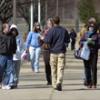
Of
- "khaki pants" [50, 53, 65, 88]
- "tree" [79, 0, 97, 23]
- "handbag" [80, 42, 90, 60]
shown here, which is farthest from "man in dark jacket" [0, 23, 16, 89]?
"tree" [79, 0, 97, 23]

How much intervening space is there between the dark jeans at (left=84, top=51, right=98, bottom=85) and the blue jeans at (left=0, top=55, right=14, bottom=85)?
1842mm

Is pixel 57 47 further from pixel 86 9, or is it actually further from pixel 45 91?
pixel 86 9

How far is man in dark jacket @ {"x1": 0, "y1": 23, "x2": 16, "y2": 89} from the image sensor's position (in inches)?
617

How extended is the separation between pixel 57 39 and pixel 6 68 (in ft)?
5.17

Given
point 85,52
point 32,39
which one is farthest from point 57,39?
point 32,39

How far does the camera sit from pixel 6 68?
52.5 ft

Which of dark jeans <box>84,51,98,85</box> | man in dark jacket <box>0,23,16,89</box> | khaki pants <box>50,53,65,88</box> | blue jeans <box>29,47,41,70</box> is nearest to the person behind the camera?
khaki pants <box>50,53,65,88</box>

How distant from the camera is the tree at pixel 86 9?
75.3 meters

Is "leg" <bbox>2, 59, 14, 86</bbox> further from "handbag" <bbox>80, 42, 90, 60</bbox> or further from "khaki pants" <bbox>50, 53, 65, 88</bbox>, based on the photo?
"handbag" <bbox>80, 42, 90, 60</bbox>

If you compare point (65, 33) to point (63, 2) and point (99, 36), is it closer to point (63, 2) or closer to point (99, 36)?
point (99, 36)

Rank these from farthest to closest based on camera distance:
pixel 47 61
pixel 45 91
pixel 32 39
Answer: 1. pixel 32 39
2. pixel 47 61
3. pixel 45 91

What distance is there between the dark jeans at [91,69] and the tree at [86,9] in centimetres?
5813

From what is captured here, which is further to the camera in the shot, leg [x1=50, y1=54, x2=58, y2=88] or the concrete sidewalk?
leg [x1=50, y1=54, x2=58, y2=88]

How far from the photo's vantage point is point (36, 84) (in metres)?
17.2
